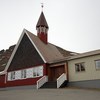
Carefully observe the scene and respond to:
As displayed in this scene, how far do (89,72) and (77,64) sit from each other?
1.98 metres

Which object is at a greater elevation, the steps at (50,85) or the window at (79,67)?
the window at (79,67)

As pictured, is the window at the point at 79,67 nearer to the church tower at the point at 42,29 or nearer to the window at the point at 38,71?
the window at the point at 38,71

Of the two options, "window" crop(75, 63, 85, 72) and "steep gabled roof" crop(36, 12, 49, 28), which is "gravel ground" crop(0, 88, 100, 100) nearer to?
"window" crop(75, 63, 85, 72)

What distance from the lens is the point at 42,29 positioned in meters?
29.3

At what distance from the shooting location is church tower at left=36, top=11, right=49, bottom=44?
2877 cm

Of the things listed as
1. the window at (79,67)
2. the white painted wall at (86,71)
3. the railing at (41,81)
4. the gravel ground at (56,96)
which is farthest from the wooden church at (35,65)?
the gravel ground at (56,96)

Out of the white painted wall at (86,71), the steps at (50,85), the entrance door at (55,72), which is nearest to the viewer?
the white painted wall at (86,71)

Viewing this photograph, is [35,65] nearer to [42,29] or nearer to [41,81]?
[41,81]

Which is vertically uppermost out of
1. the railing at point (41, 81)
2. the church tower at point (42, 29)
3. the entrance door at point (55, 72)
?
the church tower at point (42, 29)

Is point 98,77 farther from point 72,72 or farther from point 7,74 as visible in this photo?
point 7,74

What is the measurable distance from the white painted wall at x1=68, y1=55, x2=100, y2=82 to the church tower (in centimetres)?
878

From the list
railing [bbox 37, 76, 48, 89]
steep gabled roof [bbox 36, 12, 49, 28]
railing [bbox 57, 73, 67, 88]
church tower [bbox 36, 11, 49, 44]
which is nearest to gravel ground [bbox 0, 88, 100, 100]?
railing [bbox 57, 73, 67, 88]

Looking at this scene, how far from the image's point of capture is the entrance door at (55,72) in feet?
76.1

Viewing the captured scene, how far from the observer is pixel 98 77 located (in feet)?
60.2
